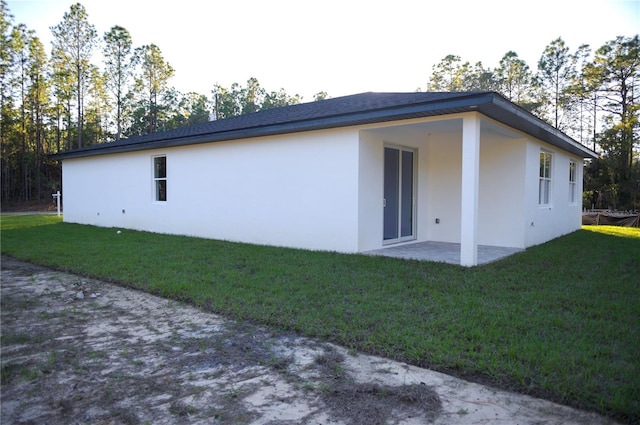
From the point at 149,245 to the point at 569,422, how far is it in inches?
323

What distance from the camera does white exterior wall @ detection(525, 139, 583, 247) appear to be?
29.1 ft

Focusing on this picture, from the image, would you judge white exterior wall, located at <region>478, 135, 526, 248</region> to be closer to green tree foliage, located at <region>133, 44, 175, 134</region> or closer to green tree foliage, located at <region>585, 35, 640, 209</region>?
green tree foliage, located at <region>585, 35, 640, 209</region>

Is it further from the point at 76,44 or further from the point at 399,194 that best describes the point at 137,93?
the point at 399,194

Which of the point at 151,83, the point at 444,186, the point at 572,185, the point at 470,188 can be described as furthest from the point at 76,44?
the point at 572,185

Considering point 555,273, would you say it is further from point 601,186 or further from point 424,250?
point 601,186

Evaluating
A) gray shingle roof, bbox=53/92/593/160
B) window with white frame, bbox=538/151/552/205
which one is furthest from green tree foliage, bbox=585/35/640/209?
window with white frame, bbox=538/151/552/205

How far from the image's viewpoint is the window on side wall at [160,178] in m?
11.5

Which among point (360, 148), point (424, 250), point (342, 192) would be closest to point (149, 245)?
point (342, 192)

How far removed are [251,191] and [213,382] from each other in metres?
6.88

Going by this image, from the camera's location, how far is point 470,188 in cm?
630

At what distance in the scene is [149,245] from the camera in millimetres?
8727

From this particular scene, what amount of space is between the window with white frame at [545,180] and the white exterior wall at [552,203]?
12cm

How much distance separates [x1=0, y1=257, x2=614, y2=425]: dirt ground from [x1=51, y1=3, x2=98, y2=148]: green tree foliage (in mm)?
26220

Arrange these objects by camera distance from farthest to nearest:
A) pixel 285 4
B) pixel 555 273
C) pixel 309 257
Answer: pixel 285 4
pixel 309 257
pixel 555 273
